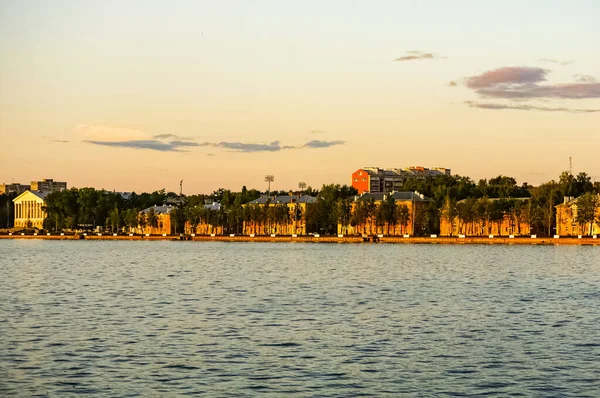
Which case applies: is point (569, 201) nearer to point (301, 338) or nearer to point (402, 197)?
point (402, 197)

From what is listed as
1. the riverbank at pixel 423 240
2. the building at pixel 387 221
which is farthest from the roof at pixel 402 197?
the riverbank at pixel 423 240

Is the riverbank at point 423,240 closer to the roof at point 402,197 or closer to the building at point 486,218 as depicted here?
the building at point 486,218

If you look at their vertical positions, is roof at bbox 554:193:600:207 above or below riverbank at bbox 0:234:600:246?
above

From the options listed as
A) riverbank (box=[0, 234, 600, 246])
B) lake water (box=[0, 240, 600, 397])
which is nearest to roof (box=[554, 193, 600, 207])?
riverbank (box=[0, 234, 600, 246])

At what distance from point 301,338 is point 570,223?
141 m

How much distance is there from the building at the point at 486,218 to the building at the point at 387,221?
5.12 meters

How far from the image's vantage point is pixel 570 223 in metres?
166

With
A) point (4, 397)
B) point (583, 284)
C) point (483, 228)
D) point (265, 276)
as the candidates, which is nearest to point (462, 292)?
point (583, 284)

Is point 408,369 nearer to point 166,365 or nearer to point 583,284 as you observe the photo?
point 166,365

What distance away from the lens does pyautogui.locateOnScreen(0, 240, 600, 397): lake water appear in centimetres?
2511

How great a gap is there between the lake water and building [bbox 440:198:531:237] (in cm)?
10752

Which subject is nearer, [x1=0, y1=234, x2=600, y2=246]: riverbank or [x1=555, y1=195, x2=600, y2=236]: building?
[x1=0, y1=234, x2=600, y2=246]: riverbank

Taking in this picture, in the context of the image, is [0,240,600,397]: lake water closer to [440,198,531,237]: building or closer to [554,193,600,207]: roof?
[554,193,600,207]: roof

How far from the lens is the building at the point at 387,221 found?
180000 millimetres
